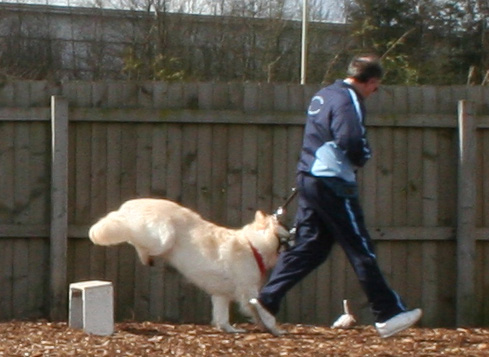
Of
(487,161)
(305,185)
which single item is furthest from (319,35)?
(305,185)

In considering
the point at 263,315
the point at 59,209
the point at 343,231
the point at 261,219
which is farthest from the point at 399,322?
the point at 59,209

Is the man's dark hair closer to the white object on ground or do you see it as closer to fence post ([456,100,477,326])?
fence post ([456,100,477,326])

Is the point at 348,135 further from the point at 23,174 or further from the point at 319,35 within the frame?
the point at 319,35

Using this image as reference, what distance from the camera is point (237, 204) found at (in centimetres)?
834

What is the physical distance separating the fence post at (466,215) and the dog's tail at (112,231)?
9.02 ft

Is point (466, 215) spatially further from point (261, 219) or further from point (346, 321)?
point (261, 219)

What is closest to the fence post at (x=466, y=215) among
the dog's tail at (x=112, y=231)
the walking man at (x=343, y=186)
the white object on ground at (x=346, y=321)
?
the white object on ground at (x=346, y=321)

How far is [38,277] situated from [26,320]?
0.33 meters

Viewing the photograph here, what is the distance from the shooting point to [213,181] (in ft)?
27.3

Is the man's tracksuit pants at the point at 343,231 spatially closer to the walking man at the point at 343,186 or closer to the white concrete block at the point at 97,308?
the walking man at the point at 343,186

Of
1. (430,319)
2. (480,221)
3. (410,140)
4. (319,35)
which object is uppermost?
(319,35)

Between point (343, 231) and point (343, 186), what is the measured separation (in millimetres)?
276

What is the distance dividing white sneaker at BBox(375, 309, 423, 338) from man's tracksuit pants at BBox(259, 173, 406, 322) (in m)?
0.03

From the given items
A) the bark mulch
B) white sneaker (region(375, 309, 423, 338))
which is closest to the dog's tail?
the bark mulch
